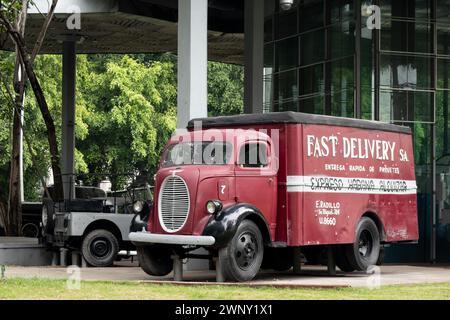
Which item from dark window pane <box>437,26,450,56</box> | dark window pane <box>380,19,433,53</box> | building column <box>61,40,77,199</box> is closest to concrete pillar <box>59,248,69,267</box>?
dark window pane <box>380,19,433,53</box>

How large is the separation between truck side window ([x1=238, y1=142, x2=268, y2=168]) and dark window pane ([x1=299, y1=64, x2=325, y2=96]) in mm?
8927

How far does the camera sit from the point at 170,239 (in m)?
16.4

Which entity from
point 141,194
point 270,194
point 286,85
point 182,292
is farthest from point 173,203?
point 286,85

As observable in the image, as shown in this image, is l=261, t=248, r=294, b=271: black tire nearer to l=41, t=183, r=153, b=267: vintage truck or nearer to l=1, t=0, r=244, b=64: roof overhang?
l=41, t=183, r=153, b=267: vintage truck

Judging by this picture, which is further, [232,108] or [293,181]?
[232,108]

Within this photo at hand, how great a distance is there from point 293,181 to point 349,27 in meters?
8.39

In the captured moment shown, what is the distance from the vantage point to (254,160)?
17438 mm

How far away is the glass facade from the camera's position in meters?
24.0

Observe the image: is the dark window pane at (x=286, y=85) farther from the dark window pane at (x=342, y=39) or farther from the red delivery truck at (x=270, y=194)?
the red delivery truck at (x=270, y=194)

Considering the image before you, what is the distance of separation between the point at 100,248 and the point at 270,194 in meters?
5.75

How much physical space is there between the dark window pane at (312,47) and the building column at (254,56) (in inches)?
51.4
